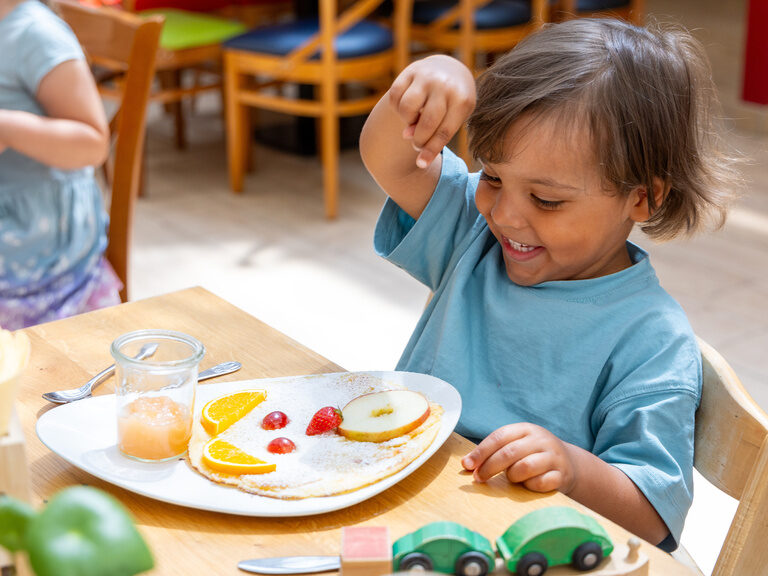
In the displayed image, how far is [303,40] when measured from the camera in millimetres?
3229

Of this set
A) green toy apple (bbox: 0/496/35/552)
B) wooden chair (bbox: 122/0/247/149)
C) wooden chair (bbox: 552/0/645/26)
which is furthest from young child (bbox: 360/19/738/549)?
wooden chair (bbox: 552/0/645/26)

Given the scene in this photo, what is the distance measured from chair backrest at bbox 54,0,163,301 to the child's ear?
0.93 m

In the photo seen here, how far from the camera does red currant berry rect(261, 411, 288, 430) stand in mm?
800

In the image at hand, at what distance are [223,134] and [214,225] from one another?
1.09m

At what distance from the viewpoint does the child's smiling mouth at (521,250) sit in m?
1.03

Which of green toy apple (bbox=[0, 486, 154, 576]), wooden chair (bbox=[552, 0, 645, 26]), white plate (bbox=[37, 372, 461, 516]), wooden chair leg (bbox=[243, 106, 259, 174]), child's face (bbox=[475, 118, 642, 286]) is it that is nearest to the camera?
green toy apple (bbox=[0, 486, 154, 576])

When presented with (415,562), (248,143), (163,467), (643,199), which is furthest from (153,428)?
(248,143)

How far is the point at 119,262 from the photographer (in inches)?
70.1

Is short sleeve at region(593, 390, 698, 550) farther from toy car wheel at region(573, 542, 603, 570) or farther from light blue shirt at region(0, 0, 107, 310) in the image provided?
light blue shirt at region(0, 0, 107, 310)

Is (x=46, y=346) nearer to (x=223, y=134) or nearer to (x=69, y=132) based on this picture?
(x=69, y=132)

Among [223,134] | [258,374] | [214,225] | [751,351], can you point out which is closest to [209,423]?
[258,374]

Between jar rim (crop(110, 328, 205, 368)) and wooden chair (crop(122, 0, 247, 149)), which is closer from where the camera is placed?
jar rim (crop(110, 328, 205, 368))

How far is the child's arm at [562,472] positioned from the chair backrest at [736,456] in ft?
0.25

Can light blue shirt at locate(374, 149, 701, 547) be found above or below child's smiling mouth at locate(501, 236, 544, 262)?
below
